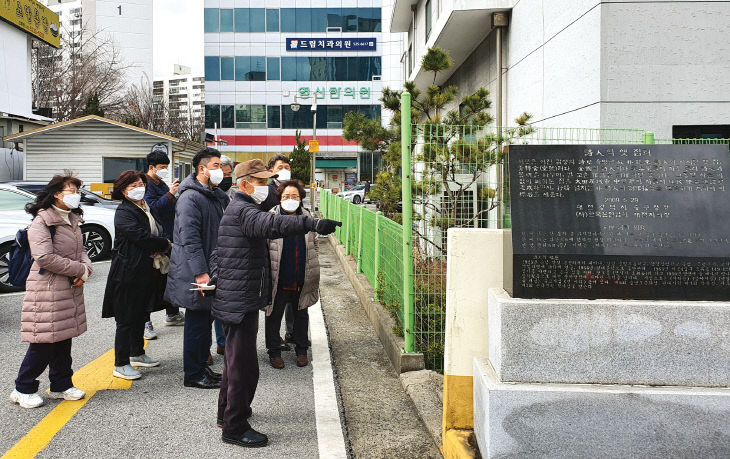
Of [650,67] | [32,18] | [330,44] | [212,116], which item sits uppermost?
[330,44]

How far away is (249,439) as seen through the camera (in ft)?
13.1

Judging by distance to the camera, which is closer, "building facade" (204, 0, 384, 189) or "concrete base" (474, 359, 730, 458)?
"concrete base" (474, 359, 730, 458)

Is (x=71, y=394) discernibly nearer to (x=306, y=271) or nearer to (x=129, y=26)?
(x=306, y=271)

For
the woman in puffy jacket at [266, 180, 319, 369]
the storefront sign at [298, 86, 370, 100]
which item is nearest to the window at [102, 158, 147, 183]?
the woman in puffy jacket at [266, 180, 319, 369]

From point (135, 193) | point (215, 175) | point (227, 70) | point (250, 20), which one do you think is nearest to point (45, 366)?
point (135, 193)

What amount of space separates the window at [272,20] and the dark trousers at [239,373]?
5033 centimetres

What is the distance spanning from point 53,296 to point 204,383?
1377 mm

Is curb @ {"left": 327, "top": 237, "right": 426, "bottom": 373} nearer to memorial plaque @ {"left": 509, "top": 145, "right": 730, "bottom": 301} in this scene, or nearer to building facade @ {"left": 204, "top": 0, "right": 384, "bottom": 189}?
memorial plaque @ {"left": 509, "top": 145, "right": 730, "bottom": 301}

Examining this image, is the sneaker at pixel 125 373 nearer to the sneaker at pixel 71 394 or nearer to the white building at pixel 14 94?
the sneaker at pixel 71 394

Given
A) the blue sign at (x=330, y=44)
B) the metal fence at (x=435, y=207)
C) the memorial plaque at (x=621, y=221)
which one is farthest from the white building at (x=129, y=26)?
the memorial plaque at (x=621, y=221)

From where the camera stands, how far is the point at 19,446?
156 inches

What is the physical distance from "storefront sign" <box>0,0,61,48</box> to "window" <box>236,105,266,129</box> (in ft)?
62.9

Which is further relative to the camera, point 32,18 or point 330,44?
point 330,44

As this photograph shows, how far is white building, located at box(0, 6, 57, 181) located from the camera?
25984 millimetres
